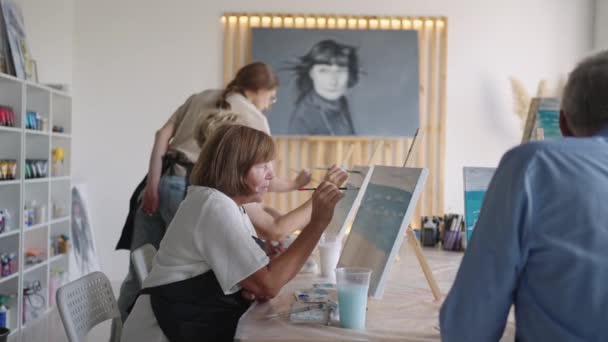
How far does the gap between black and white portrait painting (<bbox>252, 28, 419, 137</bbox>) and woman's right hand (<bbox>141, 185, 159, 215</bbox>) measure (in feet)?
7.69

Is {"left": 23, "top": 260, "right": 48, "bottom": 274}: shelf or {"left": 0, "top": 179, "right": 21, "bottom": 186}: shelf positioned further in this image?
{"left": 23, "top": 260, "right": 48, "bottom": 274}: shelf

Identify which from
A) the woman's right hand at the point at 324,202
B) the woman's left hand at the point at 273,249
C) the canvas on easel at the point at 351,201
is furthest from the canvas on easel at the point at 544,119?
the woman's right hand at the point at 324,202

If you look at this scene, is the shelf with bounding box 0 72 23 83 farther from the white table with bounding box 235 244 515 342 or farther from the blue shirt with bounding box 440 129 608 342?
the blue shirt with bounding box 440 129 608 342

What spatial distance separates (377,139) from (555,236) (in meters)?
4.15

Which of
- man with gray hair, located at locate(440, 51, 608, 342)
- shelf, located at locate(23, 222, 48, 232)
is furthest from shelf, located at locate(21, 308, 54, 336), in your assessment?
man with gray hair, located at locate(440, 51, 608, 342)

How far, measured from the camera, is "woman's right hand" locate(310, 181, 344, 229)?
1530mm

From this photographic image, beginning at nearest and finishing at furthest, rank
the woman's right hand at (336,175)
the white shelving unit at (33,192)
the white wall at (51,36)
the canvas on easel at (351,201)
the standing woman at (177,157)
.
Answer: the woman's right hand at (336,175) < the canvas on easel at (351,201) < the standing woman at (177,157) < the white shelving unit at (33,192) < the white wall at (51,36)

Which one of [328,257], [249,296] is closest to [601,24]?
[328,257]

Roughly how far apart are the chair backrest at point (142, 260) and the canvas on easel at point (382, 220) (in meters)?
0.75

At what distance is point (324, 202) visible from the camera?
153 cm

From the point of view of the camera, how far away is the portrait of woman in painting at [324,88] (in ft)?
16.4

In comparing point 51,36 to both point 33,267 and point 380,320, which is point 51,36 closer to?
point 33,267

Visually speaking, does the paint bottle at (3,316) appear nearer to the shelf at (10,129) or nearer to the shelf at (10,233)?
the shelf at (10,233)

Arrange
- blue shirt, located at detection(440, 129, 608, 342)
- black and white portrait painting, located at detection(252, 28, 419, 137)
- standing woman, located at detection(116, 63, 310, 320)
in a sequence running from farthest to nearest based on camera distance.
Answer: black and white portrait painting, located at detection(252, 28, 419, 137)
standing woman, located at detection(116, 63, 310, 320)
blue shirt, located at detection(440, 129, 608, 342)
